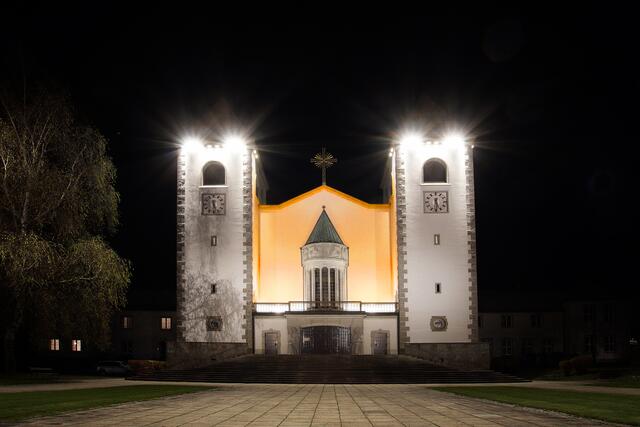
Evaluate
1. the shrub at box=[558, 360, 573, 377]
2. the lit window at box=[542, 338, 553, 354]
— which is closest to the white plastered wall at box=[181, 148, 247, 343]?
the shrub at box=[558, 360, 573, 377]

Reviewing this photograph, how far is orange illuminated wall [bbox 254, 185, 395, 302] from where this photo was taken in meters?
51.8

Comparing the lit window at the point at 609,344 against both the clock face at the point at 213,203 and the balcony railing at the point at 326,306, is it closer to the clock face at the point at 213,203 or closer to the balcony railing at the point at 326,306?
the balcony railing at the point at 326,306

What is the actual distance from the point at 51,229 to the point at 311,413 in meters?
21.0


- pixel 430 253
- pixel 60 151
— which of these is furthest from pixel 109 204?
pixel 430 253

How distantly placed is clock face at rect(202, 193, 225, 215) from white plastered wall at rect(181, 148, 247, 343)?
0.22 meters

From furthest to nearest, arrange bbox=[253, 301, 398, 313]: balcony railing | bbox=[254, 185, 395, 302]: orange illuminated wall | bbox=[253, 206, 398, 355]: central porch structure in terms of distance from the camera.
Answer: bbox=[254, 185, 395, 302]: orange illuminated wall, bbox=[253, 301, 398, 313]: balcony railing, bbox=[253, 206, 398, 355]: central porch structure

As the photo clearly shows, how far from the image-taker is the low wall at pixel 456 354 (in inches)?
1866

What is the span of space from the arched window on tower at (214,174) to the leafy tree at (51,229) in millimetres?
14282

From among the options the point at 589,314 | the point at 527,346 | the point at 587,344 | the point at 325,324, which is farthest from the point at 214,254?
the point at 589,314

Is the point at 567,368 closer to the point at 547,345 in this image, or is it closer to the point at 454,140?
the point at 454,140

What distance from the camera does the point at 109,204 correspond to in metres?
37.9

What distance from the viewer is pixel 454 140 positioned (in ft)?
163

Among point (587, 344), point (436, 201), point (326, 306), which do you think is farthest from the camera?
point (587, 344)

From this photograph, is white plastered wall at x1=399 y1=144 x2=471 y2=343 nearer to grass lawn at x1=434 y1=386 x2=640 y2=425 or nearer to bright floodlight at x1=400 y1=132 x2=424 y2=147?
bright floodlight at x1=400 y1=132 x2=424 y2=147
